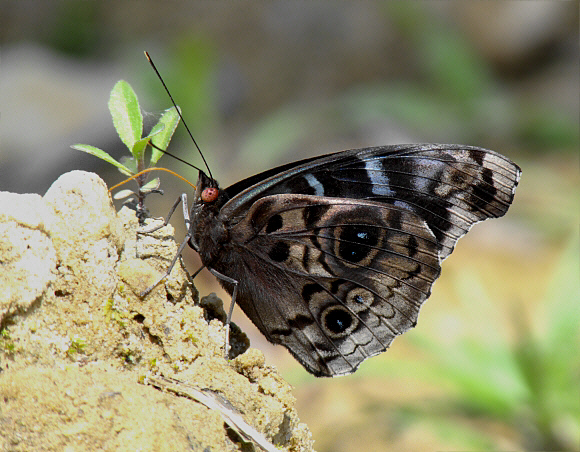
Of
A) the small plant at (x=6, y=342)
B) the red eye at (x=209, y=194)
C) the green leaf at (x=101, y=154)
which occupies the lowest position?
the small plant at (x=6, y=342)

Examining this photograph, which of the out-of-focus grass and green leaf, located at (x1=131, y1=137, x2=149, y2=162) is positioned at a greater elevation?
the out-of-focus grass

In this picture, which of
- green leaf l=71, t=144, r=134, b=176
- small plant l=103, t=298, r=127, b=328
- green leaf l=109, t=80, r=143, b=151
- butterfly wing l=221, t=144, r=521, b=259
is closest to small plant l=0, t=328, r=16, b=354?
small plant l=103, t=298, r=127, b=328

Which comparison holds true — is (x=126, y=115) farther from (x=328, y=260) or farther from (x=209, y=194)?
(x=328, y=260)

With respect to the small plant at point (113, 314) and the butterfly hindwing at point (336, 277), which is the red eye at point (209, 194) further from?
the small plant at point (113, 314)

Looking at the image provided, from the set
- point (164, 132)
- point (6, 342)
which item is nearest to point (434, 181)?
point (164, 132)

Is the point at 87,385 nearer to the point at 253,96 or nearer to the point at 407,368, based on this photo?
the point at 407,368

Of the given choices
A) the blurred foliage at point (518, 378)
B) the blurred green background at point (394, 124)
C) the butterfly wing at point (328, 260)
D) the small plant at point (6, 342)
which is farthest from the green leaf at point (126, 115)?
the blurred foliage at point (518, 378)

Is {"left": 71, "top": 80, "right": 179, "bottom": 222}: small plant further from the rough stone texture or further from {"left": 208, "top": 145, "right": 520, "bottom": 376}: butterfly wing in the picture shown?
{"left": 208, "top": 145, "right": 520, "bottom": 376}: butterfly wing
